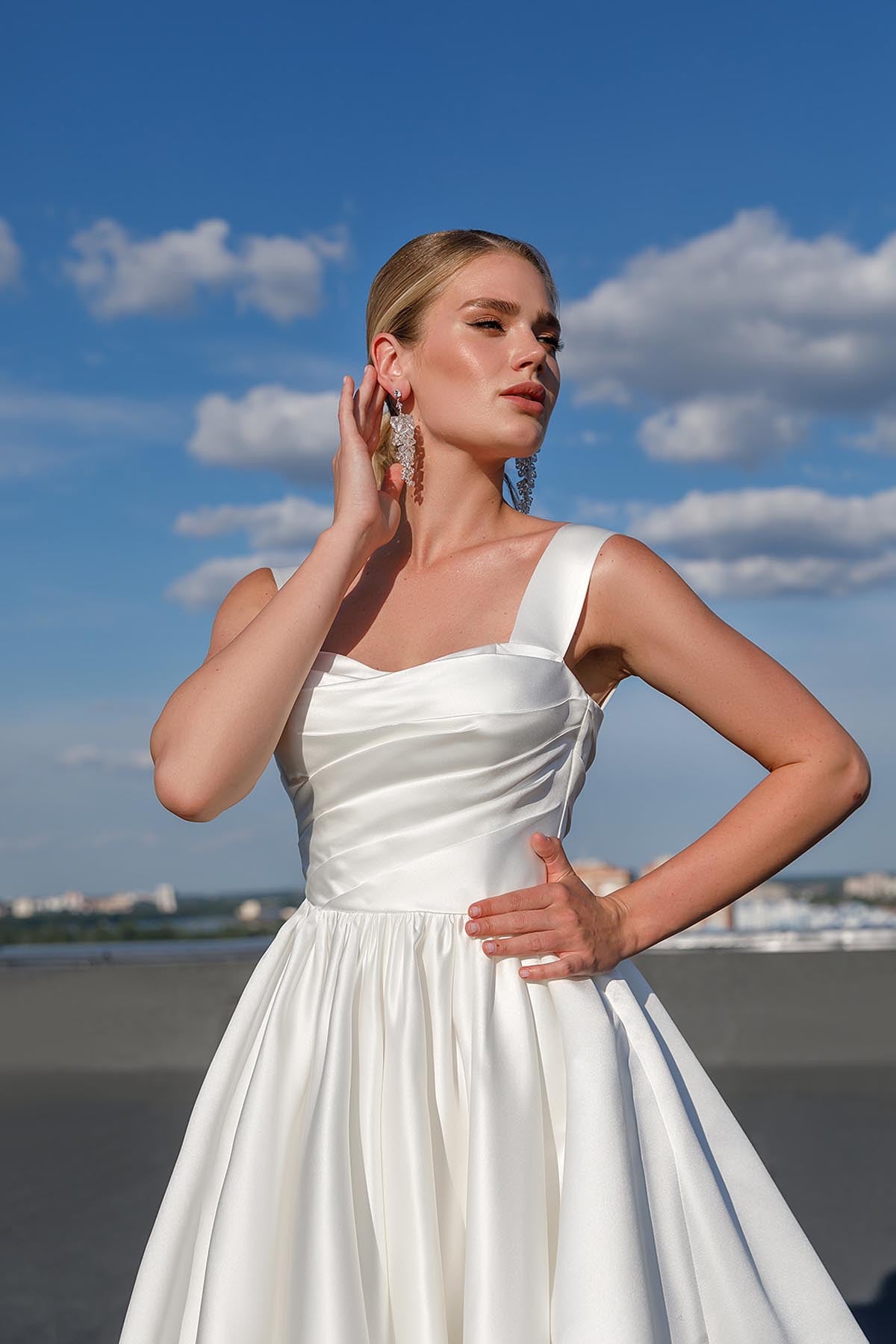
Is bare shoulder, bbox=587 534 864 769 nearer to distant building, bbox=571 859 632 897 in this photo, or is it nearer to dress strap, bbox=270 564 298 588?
dress strap, bbox=270 564 298 588

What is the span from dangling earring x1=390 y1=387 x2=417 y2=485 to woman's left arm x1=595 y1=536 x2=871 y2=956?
43 cm

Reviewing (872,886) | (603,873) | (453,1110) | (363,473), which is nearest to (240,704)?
(363,473)

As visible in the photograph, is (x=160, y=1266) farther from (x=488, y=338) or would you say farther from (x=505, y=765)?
(x=488, y=338)

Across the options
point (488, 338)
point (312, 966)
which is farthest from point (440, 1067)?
point (488, 338)

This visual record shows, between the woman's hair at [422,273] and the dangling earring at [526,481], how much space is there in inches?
3.2

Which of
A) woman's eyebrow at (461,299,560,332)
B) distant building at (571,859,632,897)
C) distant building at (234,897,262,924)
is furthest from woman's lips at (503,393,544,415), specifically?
distant building at (234,897,262,924)

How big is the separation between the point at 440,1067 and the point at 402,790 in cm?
29

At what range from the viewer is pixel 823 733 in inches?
53.1

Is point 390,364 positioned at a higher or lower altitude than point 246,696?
higher

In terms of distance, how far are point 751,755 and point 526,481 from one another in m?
0.62

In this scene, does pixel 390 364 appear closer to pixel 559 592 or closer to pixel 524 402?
pixel 524 402

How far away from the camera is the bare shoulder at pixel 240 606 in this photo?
1577mm

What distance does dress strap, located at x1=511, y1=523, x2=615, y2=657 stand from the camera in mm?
1392

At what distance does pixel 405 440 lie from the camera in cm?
169
